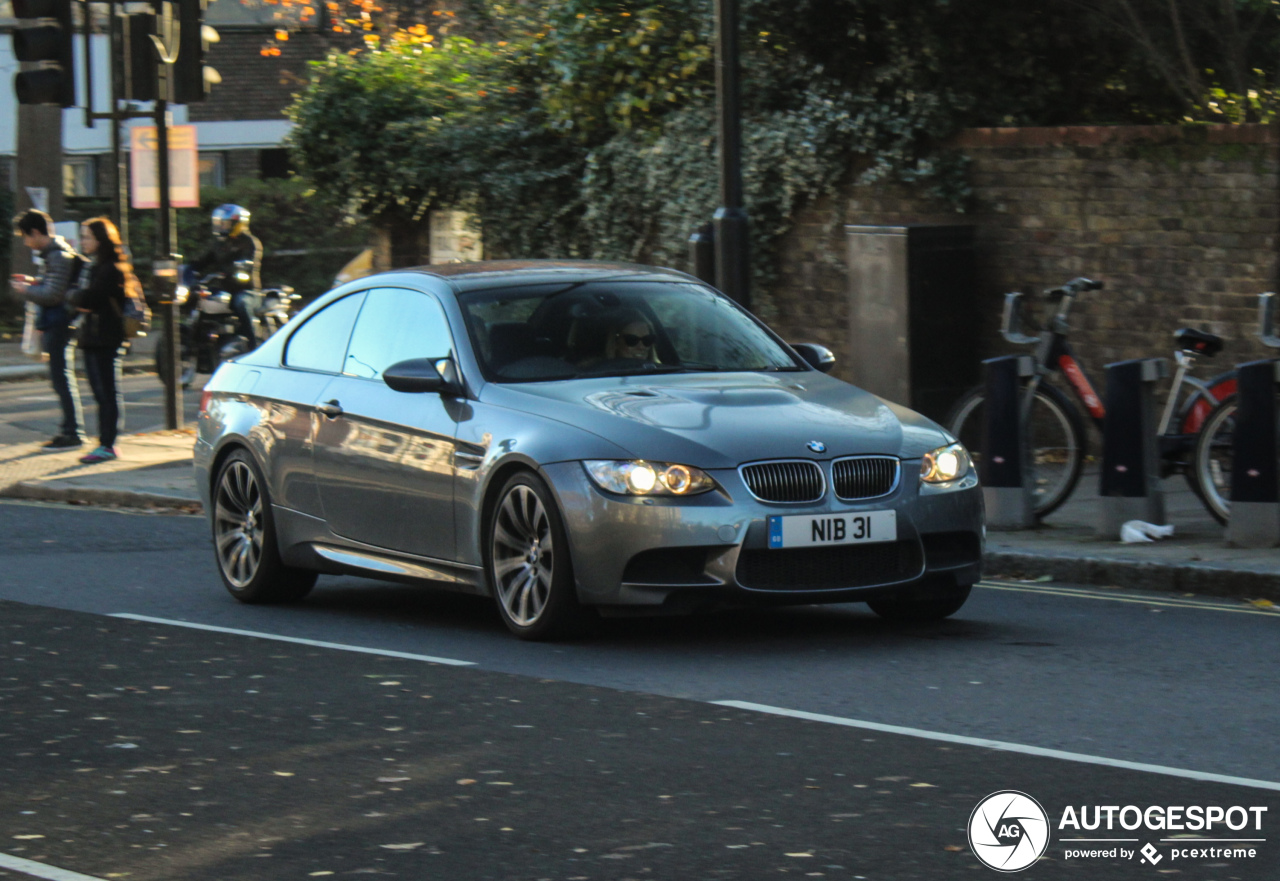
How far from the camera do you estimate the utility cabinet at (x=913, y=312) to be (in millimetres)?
14445

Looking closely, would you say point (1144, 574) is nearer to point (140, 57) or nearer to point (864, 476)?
point (864, 476)

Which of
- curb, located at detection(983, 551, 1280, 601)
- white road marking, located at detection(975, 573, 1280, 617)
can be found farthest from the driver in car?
curb, located at detection(983, 551, 1280, 601)

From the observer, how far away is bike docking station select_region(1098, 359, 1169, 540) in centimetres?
1060

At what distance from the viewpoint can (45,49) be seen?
16.2 metres

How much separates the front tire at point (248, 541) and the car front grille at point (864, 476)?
9.95ft

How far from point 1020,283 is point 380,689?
8649 millimetres

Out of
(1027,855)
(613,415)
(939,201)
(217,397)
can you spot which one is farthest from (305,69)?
(1027,855)

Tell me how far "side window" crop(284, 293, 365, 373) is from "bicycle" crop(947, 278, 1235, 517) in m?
3.57

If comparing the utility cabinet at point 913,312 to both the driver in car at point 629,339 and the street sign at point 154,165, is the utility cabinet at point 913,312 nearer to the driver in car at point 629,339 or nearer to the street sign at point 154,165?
the driver in car at point 629,339

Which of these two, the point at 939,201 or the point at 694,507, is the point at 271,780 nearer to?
the point at 694,507

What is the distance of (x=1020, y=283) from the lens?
15.0m

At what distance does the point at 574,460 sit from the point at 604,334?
1121mm

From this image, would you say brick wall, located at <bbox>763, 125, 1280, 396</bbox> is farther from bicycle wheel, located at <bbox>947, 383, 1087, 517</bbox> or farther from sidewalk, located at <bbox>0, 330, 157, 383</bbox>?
sidewalk, located at <bbox>0, 330, 157, 383</bbox>

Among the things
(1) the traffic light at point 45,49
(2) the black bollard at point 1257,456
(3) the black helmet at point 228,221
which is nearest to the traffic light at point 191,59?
(1) the traffic light at point 45,49
